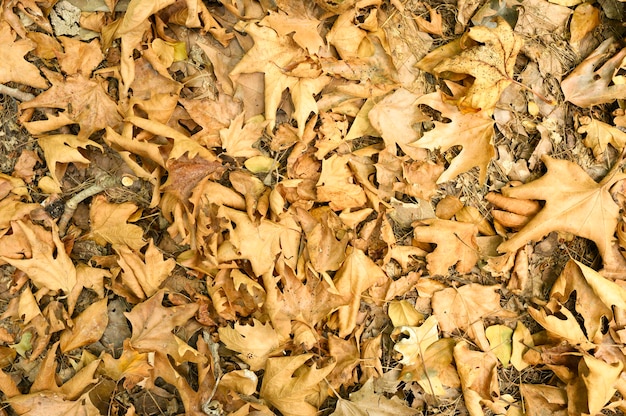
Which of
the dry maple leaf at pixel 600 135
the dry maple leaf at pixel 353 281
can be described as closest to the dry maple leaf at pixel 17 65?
the dry maple leaf at pixel 353 281

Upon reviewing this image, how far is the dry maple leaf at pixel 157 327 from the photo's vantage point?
1.88 metres

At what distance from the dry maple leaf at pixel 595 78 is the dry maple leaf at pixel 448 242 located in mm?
650

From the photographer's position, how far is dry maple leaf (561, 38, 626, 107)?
2.08m

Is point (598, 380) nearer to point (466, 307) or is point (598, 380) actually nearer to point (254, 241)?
point (466, 307)

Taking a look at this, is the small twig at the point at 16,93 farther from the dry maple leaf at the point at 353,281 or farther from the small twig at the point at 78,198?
the dry maple leaf at the point at 353,281

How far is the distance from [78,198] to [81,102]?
333 millimetres

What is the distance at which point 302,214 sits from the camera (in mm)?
1944

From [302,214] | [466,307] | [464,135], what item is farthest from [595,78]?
[302,214]

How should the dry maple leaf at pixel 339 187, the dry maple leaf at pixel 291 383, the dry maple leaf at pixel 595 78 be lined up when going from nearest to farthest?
the dry maple leaf at pixel 291 383
the dry maple leaf at pixel 339 187
the dry maple leaf at pixel 595 78

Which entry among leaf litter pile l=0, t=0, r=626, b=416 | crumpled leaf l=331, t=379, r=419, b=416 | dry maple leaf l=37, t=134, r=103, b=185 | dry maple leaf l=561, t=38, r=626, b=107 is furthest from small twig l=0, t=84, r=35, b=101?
dry maple leaf l=561, t=38, r=626, b=107

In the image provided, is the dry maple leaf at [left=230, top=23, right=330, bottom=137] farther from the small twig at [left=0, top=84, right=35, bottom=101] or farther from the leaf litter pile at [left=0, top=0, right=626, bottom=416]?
the small twig at [left=0, top=84, right=35, bottom=101]

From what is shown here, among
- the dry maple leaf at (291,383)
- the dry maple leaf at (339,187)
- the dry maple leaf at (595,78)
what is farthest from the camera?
the dry maple leaf at (595,78)

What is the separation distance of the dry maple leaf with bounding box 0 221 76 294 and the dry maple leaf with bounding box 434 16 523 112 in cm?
147

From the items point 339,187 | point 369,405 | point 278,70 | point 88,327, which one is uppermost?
point 278,70
